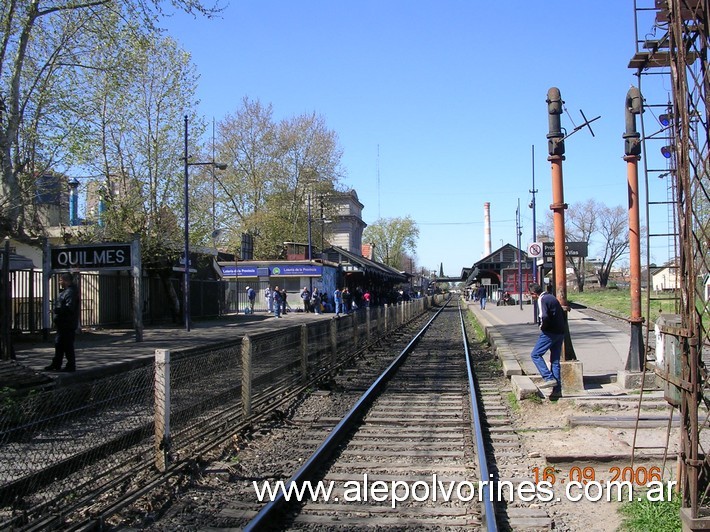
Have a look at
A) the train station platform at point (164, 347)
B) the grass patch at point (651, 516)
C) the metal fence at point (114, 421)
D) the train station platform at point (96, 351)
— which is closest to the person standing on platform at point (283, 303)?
the train station platform at point (96, 351)

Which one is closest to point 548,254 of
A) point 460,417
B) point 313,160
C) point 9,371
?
point 460,417

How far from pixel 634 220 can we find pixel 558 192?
1.31 m

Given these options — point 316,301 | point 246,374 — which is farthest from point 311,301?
point 246,374

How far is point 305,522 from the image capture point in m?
5.19

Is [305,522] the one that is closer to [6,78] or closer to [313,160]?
[6,78]

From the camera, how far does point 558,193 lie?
11.1 metres

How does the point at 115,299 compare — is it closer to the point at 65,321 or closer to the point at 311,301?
the point at 311,301

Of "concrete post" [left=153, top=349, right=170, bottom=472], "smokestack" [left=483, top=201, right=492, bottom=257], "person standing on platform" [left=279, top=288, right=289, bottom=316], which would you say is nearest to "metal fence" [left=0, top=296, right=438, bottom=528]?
"concrete post" [left=153, top=349, right=170, bottom=472]

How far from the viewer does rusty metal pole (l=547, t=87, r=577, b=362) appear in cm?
1086

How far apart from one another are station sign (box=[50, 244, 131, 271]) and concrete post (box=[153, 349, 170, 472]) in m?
14.2

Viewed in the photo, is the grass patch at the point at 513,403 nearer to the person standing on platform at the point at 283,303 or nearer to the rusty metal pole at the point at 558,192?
the rusty metal pole at the point at 558,192

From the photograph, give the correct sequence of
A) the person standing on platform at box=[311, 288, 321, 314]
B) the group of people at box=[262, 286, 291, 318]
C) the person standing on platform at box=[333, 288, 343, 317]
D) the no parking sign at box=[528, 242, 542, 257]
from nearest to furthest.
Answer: the no parking sign at box=[528, 242, 542, 257] → the group of people at box=[262, 286, 291, 318] → the person standing on platform at box=[333, 288, 343, 317] → the person standing on platform at box=[311, 288, 321, 314]
